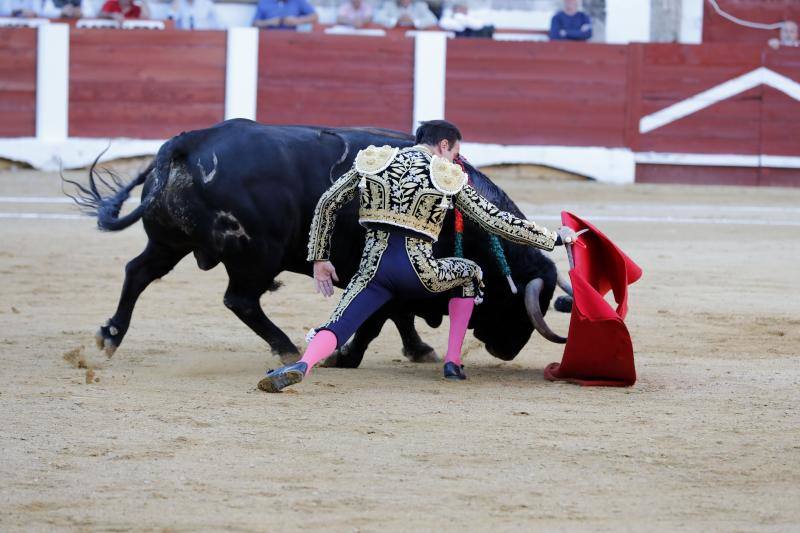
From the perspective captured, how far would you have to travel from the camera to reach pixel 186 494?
2.83m

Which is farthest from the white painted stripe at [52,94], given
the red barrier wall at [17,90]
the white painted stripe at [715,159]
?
the white painted stripe at [715,159]

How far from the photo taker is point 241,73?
1188cm

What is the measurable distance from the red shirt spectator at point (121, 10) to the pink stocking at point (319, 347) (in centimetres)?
873

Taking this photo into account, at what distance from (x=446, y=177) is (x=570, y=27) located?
334 inches

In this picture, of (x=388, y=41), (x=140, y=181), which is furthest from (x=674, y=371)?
(x=388, y=41)

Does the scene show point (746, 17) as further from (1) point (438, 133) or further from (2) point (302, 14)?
(1) point (438, 133)

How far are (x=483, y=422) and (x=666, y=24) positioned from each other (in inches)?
444

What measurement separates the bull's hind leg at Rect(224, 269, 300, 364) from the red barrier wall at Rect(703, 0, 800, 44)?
35.1ft

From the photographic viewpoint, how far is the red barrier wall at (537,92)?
11945mm

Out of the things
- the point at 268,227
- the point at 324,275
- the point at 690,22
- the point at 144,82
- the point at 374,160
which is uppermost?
the point at 690,22

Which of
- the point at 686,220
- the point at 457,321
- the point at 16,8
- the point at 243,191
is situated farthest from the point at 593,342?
the point at 16,8

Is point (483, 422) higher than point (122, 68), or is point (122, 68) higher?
point (122, 68)

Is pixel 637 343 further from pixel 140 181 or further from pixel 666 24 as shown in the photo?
pixel 666 24

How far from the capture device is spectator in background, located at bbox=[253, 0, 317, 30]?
12.2m
